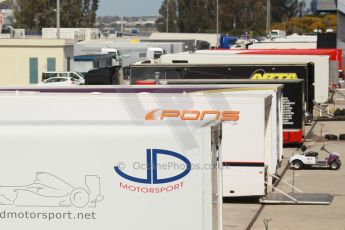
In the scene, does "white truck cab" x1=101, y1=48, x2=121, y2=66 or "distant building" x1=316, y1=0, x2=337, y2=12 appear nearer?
"white truck cab" x1=101, y1=48, x2=121, y2=66

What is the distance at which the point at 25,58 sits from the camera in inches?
2221

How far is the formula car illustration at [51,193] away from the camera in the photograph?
9141 millimetres

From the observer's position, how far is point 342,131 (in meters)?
34.6

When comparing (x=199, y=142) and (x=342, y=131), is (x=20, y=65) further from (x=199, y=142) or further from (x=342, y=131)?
(x=199, y=142)

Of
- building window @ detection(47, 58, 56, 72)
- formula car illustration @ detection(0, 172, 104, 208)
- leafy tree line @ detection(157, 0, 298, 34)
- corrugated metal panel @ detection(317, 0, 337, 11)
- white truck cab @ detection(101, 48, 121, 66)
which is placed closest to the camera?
formula car illustration @ detection(0, 172, 104, 208)

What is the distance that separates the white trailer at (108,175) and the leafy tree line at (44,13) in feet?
365

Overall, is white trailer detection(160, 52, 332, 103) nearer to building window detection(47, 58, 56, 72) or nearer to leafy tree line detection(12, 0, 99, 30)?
building window detection(47, 58, 56, 72)

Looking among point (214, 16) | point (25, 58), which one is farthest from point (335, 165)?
point (214, 16)

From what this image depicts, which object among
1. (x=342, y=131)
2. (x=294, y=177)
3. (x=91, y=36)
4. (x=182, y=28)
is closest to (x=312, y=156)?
(x=294, y=177)

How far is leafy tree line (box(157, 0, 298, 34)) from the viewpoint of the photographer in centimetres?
14625

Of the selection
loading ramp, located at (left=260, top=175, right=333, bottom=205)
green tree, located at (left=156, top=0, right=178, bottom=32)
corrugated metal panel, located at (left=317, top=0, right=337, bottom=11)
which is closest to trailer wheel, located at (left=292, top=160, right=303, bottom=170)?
loading ramp, located at (left=260, top=175, right=333, bottom=205)

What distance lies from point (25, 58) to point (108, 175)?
48297mm

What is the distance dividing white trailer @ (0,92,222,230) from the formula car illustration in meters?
0.01

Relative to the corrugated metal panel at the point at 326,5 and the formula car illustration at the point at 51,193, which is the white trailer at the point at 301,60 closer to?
the formula car illustration at the point at 51,193
